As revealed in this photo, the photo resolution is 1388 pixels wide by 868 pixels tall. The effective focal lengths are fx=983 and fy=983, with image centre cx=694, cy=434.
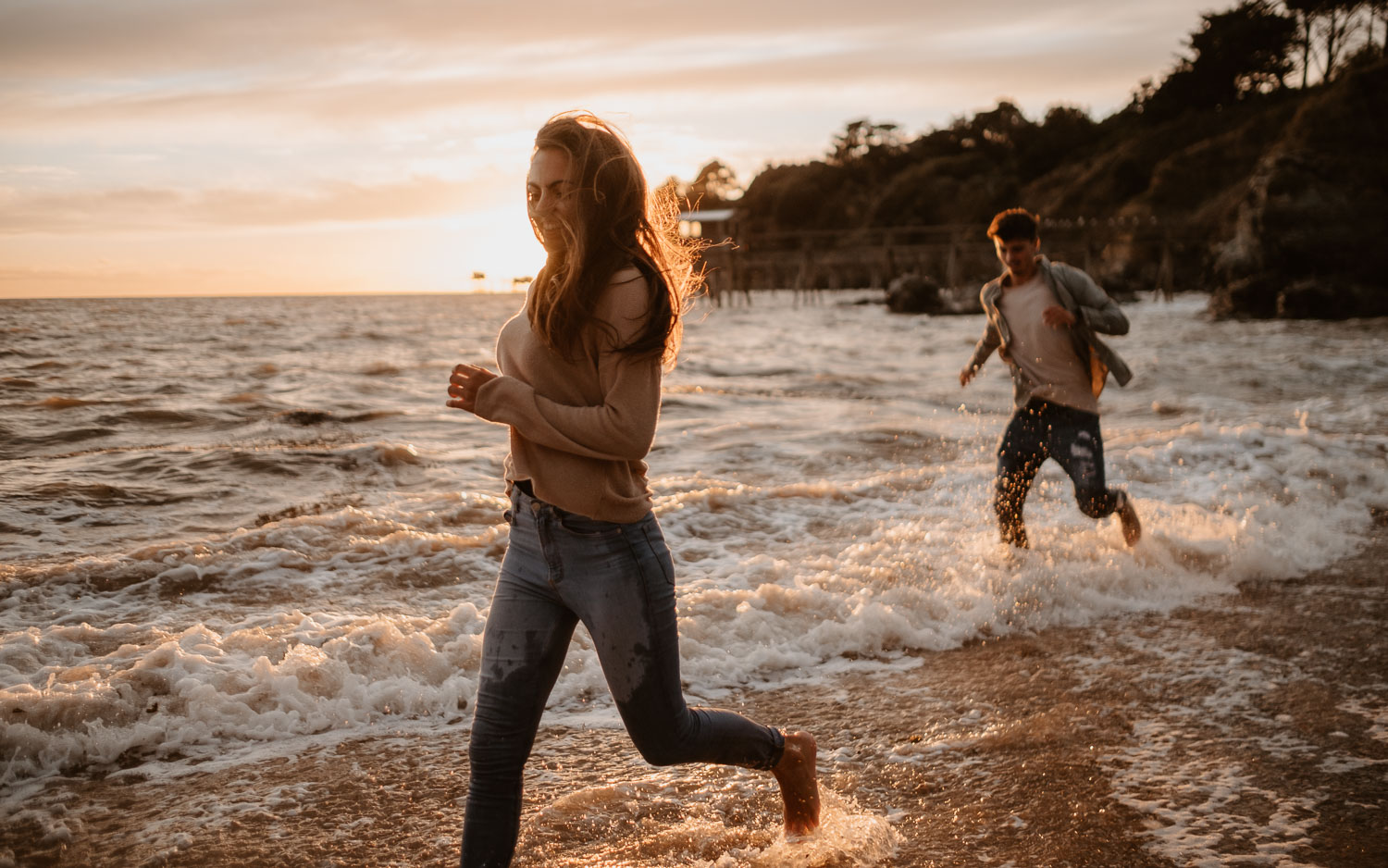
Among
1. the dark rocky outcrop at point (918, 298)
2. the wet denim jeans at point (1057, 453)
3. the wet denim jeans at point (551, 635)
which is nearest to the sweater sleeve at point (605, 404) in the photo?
the wet denim jeans at point (551, 635)

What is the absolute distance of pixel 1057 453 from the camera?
550 cm

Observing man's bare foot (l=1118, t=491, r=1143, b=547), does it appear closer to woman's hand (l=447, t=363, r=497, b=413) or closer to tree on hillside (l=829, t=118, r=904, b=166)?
woman's hand (l=447, t=363, r=497, b=413)

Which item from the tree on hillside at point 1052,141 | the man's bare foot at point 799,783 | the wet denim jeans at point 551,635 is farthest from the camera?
the tree on hillside at point 1052,141

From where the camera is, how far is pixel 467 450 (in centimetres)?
1012

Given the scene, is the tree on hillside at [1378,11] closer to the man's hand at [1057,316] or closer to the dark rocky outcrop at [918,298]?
the dark rocky outcrop at [918,298]

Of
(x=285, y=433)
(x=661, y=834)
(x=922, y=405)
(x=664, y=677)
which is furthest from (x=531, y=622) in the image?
(x=922, y=405)

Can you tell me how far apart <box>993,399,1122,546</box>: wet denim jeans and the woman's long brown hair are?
378cm

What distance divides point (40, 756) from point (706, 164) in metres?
96.9

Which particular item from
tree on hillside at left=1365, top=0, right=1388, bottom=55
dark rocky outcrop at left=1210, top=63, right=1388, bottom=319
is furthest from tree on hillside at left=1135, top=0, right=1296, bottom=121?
dark rocky outcrop at left=1210, top=63, right=1388, bottom=319

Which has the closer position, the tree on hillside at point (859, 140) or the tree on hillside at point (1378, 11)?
the tree on hillside at point (1378, 11)

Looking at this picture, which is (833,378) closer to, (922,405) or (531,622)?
(922,405)

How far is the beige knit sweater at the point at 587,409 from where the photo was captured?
2170 millimetres

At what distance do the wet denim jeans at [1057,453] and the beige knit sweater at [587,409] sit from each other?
150 inches

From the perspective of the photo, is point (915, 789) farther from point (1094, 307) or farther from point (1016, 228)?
point (1016, 228)
